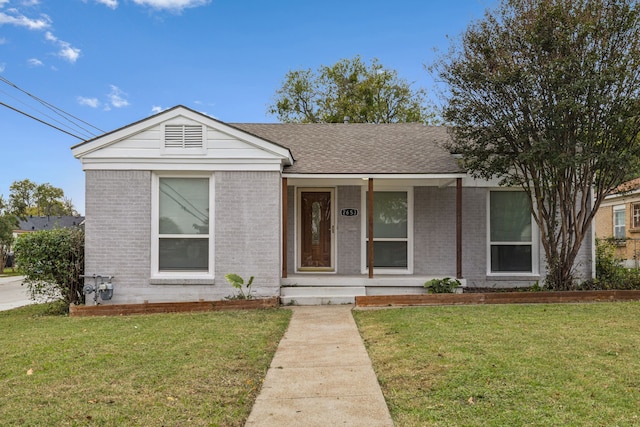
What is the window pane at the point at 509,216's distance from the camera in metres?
→ 11.1

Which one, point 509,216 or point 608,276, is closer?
point 608,276

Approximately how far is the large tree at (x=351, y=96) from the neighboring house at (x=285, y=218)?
17767mm

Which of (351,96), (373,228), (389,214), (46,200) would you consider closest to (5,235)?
(351,96)

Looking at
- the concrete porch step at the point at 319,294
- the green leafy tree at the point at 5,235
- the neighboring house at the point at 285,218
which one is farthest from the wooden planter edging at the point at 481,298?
the green leafy tree at the point at 5,235

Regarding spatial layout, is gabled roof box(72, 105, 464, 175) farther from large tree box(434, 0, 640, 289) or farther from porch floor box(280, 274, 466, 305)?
porch floor box(280, 274, 466, 305)

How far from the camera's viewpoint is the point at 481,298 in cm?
933

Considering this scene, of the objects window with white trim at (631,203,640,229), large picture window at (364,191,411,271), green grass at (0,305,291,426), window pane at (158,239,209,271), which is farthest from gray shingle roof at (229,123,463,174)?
window with white trim at (631,203,640,229)

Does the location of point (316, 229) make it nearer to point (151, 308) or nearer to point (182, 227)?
point (182, 227)

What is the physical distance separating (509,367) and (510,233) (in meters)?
7.02

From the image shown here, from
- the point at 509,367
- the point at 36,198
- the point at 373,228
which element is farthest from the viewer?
the point at 36,198

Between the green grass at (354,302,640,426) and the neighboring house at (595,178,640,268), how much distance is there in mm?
16107

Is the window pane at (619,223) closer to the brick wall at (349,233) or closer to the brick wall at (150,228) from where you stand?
the brick wall at (349,233)

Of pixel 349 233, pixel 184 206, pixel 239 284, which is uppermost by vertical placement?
pixel 184 206

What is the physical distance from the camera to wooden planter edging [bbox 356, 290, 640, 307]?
9281 mm
